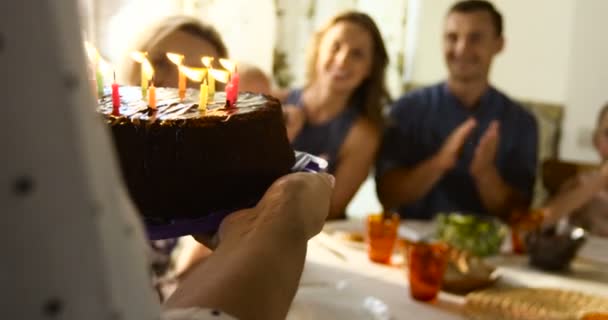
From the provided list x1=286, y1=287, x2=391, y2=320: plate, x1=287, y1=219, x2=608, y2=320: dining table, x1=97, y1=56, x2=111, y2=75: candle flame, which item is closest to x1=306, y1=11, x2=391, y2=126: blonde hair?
x1=287, y1=219, x2=608, y2=320: dining table

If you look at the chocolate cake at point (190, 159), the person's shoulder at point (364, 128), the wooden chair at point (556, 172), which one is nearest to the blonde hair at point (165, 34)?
the person's shoulder at point (364, 128)

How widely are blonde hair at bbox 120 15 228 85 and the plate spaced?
775mm

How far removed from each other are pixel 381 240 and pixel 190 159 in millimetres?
740

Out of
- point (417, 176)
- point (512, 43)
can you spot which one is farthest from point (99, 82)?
point (512, 43)

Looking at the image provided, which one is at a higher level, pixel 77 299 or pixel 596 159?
pixel 77 299

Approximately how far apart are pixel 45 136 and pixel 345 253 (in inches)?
50.1

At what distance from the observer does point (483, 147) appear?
1.98m

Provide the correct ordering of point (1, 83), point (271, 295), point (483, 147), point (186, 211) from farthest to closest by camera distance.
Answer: point (483, 147) < point (186, 211) < point (271, 295) < point (1, 83)

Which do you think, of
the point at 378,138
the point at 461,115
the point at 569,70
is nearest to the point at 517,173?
the point at 461,115

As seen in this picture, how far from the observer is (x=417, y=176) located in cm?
214

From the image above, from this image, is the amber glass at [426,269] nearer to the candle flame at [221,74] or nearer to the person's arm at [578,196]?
the candle flame at [221,74]

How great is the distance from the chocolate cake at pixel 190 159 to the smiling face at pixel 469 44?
1.56 meters

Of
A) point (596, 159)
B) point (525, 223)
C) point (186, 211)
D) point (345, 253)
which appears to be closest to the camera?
point (186, 211)

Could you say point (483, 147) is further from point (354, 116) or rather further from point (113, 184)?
point (113, 184)
